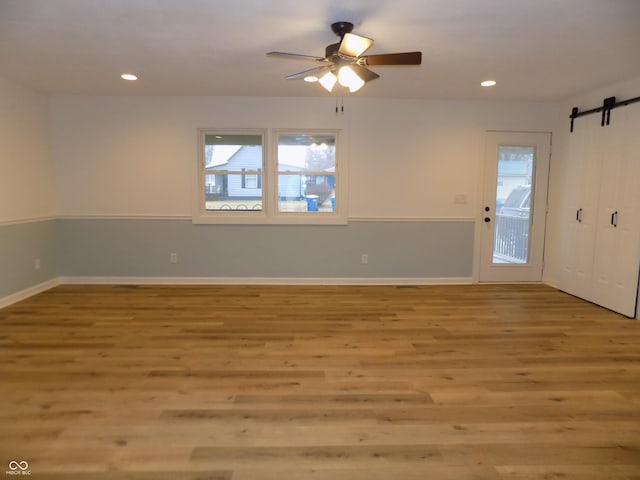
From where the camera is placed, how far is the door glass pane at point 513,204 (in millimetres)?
5379

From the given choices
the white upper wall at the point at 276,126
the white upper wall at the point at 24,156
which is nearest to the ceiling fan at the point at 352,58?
the white upper wall at the point at 276,126

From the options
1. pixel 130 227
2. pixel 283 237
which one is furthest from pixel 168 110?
pixel 283 237

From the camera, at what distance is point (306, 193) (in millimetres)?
5387

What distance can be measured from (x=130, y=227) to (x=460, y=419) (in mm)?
4650

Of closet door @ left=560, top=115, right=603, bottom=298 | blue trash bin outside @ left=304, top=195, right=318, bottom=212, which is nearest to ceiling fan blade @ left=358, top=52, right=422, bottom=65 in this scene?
blue trash bin outside @ left=304, top=195, right=318, bottom=212

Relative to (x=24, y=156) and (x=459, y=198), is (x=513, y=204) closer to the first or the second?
(x=459, y=198)

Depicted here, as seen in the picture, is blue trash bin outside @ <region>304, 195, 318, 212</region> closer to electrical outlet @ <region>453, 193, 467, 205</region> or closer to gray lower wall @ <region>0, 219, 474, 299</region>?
gray lower wall @ <region>0, 219, 474, 299</region>

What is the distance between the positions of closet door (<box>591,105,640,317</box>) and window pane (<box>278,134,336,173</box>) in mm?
3205

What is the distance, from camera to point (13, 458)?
1898 mm

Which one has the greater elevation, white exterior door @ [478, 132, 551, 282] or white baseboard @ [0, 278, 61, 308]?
white exterior door @ [478, 132, 551, 282]

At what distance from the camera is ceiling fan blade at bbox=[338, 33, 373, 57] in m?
2.54

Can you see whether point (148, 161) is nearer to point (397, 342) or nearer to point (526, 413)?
point (397, 342)

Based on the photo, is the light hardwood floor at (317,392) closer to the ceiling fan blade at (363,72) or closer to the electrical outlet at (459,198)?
the electrical outlet at (459,198)

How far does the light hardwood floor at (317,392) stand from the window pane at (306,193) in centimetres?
157
